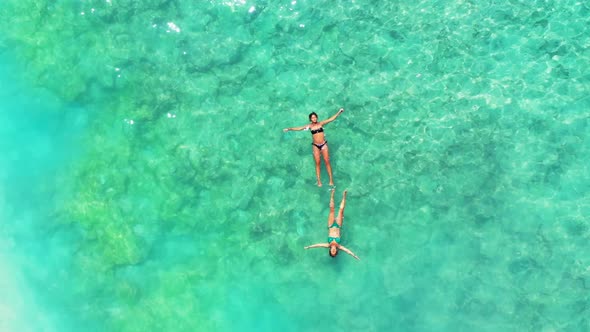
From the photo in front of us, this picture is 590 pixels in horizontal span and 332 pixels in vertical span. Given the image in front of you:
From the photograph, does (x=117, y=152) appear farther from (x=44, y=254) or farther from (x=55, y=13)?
(x=55, y=13)

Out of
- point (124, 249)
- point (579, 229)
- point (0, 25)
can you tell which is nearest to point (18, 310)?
point (124, 249)

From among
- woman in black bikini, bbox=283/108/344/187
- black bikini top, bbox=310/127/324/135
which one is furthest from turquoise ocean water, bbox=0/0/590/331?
black bikini top, bbox=310/127/324/135

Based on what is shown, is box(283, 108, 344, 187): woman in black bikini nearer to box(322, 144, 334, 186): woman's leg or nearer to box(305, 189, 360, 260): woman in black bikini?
box(322, 144, 334, 186): woman's leg

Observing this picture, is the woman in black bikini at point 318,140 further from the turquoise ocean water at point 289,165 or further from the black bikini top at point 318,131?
the turquoise ocean water at point 289,165

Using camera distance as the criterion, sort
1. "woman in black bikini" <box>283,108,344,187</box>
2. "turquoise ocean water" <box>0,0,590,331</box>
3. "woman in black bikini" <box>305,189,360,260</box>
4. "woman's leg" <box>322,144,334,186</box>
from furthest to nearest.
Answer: "woman's leg" <box>322,144,334,186</box>, "turquoise ocean water" <box>0,0,590,331</box>, "woman in black bikini" <box>283,108,344,187</box>, "woman in black bikini" <box>305,189,360,260</box>

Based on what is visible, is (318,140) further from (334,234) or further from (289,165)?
(334,234)

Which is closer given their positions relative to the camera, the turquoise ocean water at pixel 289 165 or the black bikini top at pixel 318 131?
the black bikini top at pixel 318 131

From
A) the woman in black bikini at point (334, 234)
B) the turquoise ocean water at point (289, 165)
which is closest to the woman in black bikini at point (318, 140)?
the turquoise ocean water at point (289, 165)

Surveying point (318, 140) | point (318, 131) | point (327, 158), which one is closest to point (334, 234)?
point (327, 158)
